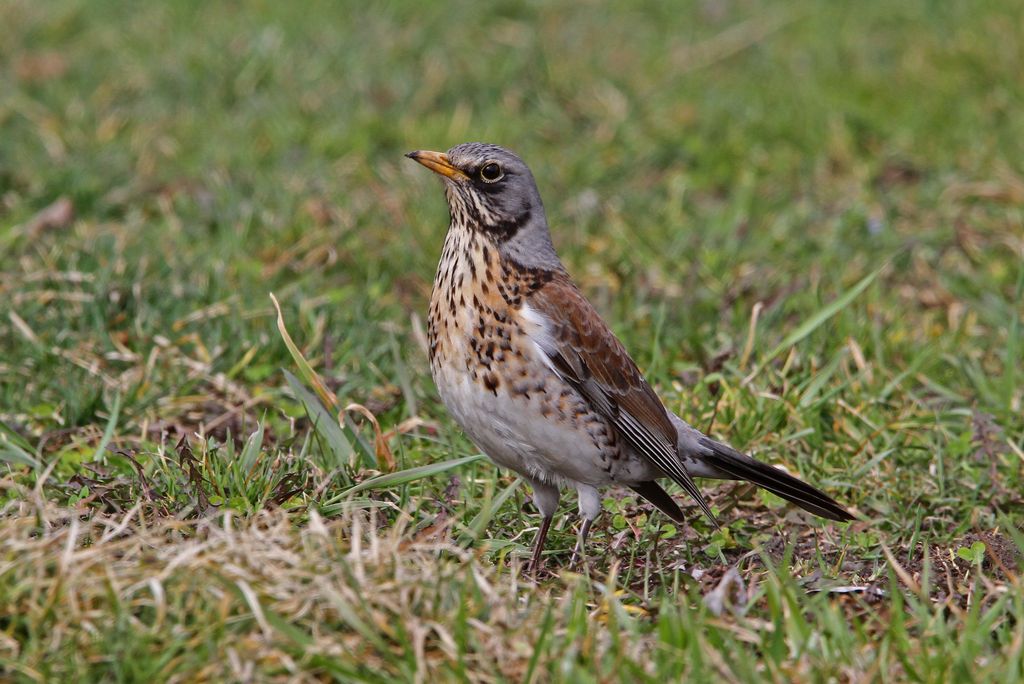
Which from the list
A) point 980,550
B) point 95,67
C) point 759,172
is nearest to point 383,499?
point 980,550

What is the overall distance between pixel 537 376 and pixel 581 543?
1.86ft

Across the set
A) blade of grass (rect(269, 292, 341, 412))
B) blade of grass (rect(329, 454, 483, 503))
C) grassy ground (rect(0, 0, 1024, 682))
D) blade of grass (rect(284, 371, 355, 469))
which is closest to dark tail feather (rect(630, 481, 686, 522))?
grassy ground (rect(0, 0, 1024, 682))

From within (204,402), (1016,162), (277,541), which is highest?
(1016,162)

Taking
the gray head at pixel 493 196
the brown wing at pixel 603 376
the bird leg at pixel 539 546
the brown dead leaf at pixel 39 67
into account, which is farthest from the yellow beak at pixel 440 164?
the brown dead leaf at pixel 39 67

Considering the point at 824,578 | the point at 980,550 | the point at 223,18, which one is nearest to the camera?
the point at 824,578

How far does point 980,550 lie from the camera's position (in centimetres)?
492

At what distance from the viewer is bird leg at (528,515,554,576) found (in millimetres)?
4879

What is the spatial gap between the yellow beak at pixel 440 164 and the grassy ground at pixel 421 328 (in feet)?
2.92

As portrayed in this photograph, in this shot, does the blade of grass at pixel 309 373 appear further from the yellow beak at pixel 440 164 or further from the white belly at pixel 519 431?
the yellow beak at pixel 440 164

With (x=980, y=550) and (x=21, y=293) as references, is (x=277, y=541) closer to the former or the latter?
(x=980, y=550)

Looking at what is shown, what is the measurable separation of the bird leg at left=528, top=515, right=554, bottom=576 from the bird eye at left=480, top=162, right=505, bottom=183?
1.18 metres

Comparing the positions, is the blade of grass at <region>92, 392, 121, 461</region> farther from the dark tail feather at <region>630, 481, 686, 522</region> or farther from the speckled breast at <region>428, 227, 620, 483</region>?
the dark tail feather at <region>630, 481, 686, 522</region>

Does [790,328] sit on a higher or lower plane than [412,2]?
lower

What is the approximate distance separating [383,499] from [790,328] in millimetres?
2533
